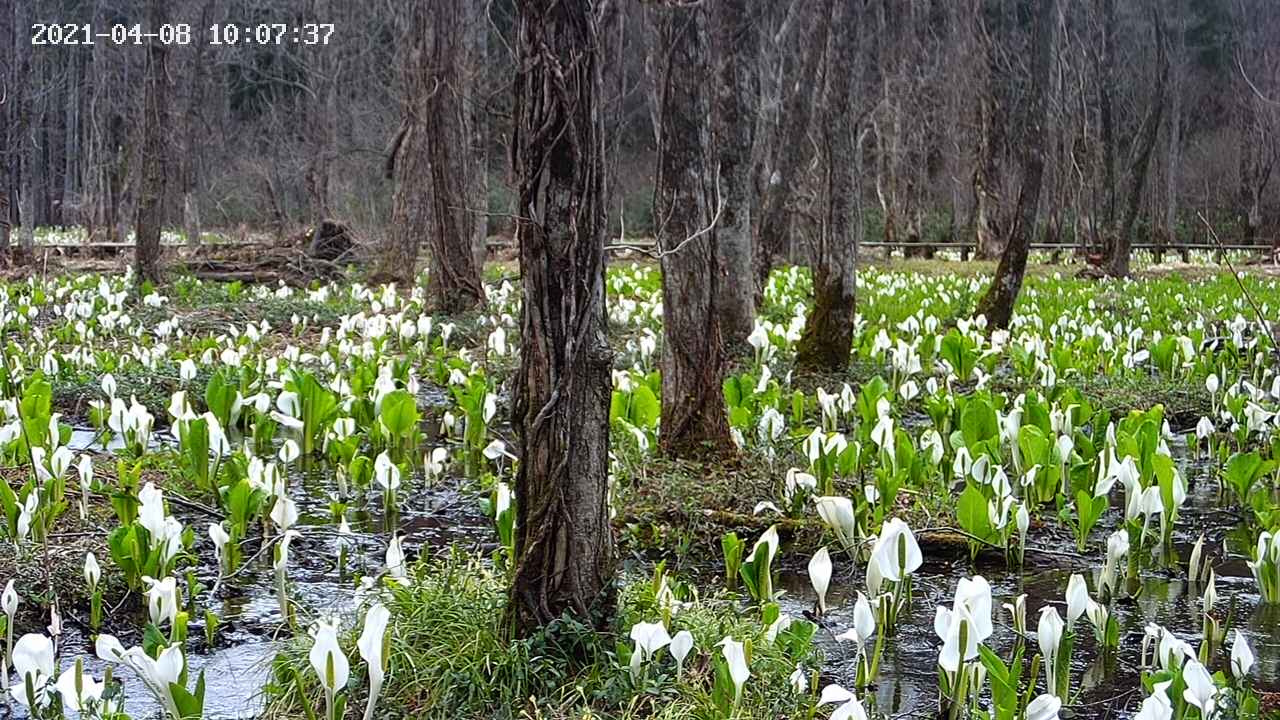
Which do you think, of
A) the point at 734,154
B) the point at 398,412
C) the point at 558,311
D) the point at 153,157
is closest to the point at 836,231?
the point at 734,154

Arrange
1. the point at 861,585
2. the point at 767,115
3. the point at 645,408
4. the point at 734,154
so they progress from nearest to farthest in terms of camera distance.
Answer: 1. the point at 861,585
2. the point at 645,408
3. the point at 734,154
4. the point at 767,115

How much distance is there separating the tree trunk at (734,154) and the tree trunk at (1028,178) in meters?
3.04

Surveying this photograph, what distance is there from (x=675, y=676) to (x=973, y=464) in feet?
6.76

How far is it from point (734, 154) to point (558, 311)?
4.62 metres

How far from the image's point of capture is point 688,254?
565cm

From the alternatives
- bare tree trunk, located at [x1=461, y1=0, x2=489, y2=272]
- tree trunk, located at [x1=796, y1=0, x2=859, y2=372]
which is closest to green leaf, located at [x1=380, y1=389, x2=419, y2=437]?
tree trunk, located at [x1=796, y1=0, x2=859, y2=372]

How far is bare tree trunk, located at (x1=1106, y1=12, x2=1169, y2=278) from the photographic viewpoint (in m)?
14.7

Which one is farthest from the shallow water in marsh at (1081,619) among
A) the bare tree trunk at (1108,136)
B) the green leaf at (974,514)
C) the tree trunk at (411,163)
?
A: the bare tree trunk at (1108,136)

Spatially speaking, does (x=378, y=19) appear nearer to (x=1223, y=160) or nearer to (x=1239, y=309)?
(x=1239, y=309)

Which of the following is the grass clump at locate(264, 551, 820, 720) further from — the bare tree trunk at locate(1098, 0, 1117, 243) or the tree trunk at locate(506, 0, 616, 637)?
the bare tree trunk at locate(1098, 0, 1117, 243)

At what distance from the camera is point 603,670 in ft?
10.4

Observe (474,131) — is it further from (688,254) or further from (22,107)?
(688,254)

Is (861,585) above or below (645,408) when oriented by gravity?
below

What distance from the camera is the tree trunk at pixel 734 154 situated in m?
7.53
